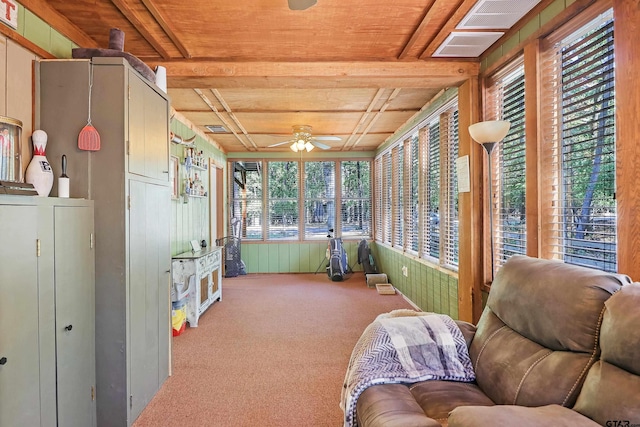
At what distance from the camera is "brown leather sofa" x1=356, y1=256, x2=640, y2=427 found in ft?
3.43

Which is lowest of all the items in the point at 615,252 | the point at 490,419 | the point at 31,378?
the point at 31,378

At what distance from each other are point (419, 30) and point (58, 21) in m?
2.34

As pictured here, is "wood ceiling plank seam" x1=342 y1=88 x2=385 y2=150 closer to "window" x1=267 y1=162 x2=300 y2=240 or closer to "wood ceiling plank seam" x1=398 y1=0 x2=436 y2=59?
"wood ceiling plank seam" x1=398 y1=0 x2=436 y2=59

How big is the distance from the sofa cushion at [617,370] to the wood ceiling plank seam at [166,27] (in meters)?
2.68

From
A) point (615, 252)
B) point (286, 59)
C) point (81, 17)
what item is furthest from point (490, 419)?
point (81, 17)

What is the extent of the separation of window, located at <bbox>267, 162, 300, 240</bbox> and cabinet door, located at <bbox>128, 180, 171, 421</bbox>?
4.48 meters

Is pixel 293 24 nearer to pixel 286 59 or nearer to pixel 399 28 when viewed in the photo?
pixel 286 59

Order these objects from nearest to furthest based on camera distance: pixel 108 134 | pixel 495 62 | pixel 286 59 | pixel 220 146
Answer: pixel 108 134, pixel 495 62, pixel 286 59, pixel 220 146

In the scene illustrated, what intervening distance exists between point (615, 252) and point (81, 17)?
3.36 m

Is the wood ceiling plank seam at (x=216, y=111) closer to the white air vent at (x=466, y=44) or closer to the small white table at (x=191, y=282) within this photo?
the small white table at (x=191, y=282)

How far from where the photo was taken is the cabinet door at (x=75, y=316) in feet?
5.54

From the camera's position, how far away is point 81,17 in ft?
7.26

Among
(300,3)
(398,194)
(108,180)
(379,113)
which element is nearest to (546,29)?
(300,3)

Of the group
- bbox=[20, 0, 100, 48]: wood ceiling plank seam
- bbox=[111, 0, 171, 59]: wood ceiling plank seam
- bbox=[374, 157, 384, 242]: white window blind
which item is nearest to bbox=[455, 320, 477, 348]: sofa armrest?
bbox=[111, 0, 171, 59]: wood ceiling plank seam
